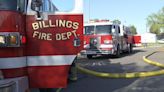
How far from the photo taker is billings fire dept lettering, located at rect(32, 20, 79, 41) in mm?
7625

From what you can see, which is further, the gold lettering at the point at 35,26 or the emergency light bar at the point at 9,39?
the gold lettering at the point at 35,26

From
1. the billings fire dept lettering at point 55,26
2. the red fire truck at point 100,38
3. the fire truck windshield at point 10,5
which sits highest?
the fire truck windshield at point 10,5

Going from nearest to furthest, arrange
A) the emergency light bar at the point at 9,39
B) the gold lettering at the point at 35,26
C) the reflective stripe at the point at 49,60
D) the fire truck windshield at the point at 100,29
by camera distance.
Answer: the emergency light bar at the point at 9,39
the gold lettering at the point at 35,26
the reflective stripe at the point at 49,60
the fire truck windshield at the point at 100,29

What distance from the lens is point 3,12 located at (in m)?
6.90

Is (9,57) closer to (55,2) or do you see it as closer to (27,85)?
(27,85)

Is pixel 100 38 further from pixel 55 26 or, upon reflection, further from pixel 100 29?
pixel 55 26

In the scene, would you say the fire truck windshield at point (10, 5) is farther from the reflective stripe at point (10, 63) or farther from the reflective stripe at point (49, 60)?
the reflective stripe at point (49, 60)

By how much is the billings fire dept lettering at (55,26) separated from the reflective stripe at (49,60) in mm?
352

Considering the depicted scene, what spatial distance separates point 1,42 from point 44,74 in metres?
1.22

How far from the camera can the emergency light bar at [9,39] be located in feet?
22.5

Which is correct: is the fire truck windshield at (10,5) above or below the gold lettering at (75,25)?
above

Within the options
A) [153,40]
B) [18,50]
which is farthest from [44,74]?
[153,40]

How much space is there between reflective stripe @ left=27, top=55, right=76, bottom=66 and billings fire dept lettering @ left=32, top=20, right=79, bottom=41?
13.8 inches

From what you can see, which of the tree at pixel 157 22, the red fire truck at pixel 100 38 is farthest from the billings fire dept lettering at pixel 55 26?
the tree at pixel 157 22
